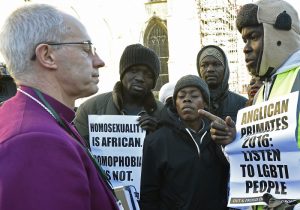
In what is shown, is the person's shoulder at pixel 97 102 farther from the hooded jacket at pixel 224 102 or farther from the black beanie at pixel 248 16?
the black beanie at pixel 248 16

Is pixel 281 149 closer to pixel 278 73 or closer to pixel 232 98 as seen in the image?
pixel 278 73

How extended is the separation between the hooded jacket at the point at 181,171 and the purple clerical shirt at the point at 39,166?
69.5 inches

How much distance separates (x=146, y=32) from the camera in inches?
1152

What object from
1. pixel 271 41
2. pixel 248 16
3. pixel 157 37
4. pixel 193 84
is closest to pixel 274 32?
pixel 271 41

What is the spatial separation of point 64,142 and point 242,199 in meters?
1.46

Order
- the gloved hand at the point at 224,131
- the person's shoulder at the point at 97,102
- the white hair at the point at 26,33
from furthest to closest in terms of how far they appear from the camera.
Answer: the person's shoulder at the point at 97,102
the gloved hand at the point at 224,131
the white hair at the point at 26,33

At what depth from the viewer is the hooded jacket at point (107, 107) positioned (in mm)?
3811

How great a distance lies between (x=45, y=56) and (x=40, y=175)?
1.51 ft

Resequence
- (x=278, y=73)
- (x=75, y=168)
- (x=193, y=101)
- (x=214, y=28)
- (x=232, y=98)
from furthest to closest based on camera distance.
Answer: (x=214, y=28) < (x=232, y=98) < (x=193, y=101) < (x=278, y=73) < (x=75, y=168)

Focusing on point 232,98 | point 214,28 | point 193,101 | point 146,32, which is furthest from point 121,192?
point 146,32

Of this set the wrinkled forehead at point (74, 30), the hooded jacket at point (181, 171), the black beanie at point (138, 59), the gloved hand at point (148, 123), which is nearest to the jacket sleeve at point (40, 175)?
the wrinkled forehead at point (74, 30)

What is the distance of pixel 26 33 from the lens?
5.47ft

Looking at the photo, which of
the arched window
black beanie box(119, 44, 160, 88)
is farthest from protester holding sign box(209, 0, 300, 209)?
the arched window

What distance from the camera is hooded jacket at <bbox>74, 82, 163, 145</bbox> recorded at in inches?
150
